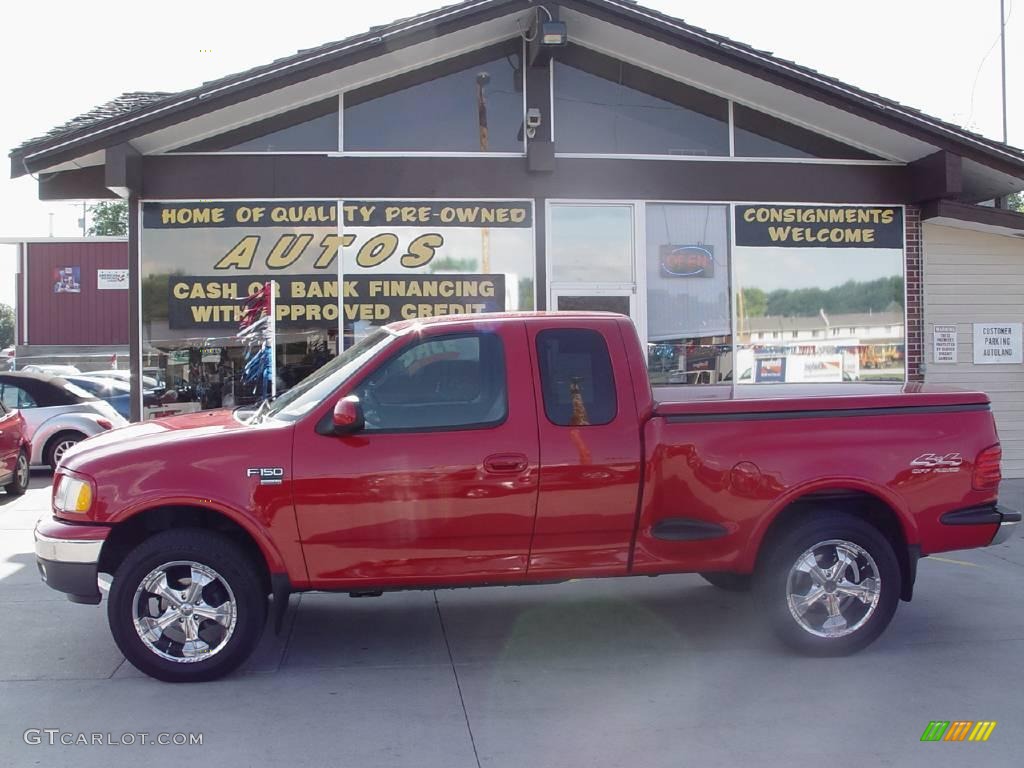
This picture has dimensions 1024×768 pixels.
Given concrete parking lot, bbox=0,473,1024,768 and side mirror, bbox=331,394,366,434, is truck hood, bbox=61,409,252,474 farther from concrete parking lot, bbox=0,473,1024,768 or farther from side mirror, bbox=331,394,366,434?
concrete parking lot, bbox=0,473,1024,768

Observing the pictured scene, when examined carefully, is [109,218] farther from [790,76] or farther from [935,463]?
[935,463]

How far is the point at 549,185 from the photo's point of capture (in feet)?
36.4

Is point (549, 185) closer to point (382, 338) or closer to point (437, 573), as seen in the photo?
point (382, 338)

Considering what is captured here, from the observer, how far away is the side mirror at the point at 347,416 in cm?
506

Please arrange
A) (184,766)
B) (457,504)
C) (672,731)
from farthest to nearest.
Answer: (457,504)
(672,731)
(184,766)

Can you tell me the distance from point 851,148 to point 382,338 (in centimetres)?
802

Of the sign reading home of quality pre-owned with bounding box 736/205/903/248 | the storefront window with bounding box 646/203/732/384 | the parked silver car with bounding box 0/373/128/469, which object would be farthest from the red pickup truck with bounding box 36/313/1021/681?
the parked silver car with bounding box 0/373/128/469

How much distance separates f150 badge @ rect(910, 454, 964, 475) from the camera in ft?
18.6

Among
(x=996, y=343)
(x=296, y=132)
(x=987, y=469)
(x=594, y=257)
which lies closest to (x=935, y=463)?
(x=987, y=469)

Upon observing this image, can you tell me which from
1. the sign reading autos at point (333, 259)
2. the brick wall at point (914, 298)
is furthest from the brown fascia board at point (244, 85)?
the brick wall at point (914, 298)

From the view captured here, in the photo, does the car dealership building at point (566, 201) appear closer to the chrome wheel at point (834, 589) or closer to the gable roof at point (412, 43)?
the gable roof at point (412, 43)

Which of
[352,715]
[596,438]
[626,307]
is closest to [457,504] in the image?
[596,438]

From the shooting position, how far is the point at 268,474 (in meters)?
5.14

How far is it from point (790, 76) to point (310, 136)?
517 centimetres
